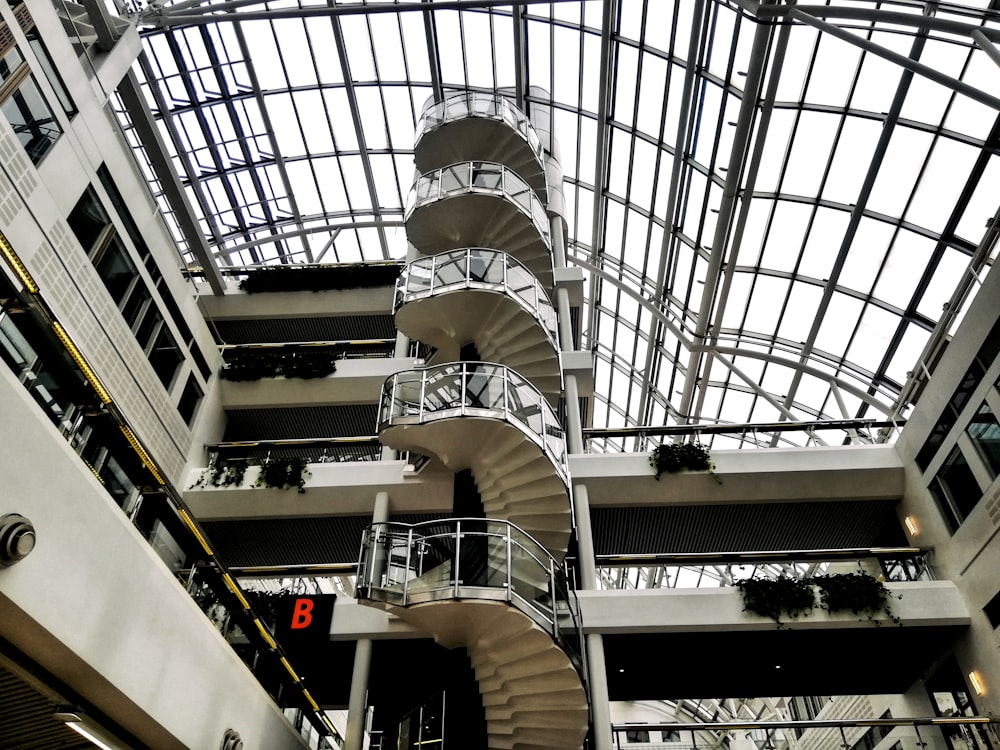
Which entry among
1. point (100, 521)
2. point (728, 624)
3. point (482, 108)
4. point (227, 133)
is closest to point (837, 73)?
point (482, 108)

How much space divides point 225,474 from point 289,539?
2152 millimetres

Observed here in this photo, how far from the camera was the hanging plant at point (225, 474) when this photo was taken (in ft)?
56.2

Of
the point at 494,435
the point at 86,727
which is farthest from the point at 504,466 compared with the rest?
the point at 86,727

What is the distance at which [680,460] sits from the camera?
16.1 m

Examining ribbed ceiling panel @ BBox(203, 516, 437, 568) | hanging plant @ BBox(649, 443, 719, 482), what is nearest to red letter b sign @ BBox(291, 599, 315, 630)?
ribbed ceiling panel @ BBox(203, 516, 437, 568)

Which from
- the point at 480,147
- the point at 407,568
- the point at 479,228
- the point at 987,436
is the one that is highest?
the point at 480,147

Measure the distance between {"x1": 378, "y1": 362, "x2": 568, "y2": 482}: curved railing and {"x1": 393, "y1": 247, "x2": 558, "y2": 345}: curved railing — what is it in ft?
7.80

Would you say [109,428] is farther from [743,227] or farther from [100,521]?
[743,227]

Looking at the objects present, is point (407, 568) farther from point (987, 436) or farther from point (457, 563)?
point (987, 436)

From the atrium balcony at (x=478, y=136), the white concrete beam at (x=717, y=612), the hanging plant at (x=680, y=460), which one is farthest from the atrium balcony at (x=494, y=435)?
the atrium balcony at (x=478, y=136)

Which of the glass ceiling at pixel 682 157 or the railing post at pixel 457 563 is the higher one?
the glass ceiling at pixel 682 157

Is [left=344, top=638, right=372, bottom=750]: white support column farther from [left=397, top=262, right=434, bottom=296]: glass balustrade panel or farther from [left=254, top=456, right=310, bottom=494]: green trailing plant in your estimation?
[left=397, top=262, right=434, bottom=296]: glass balustrade panel

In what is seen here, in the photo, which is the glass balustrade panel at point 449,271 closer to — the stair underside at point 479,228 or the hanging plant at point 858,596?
the stair underside at point 479,228

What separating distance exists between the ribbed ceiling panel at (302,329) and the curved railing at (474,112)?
19.0 feet
